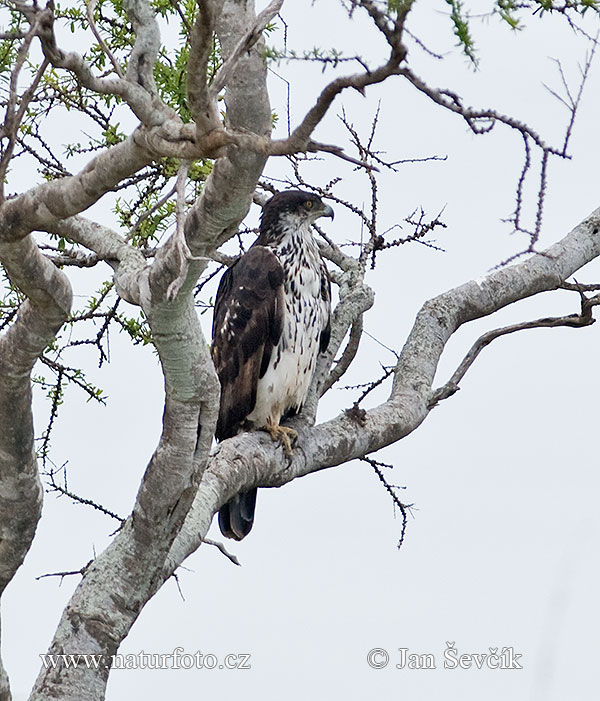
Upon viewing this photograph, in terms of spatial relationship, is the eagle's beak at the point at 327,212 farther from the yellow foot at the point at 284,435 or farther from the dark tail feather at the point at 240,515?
the dark tail feather at the point at 240,515

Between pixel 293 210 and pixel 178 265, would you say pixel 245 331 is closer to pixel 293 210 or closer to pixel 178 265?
pixel 293 210

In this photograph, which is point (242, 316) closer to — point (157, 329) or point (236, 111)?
point (157, 329)

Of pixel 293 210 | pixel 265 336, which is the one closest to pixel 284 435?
pixel 265 336

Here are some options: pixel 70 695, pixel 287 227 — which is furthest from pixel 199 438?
pixel 287 227

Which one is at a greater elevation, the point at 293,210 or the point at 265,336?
the point at 293,210

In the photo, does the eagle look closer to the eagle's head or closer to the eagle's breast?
the eagle's breast

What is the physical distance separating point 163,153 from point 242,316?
2.89m

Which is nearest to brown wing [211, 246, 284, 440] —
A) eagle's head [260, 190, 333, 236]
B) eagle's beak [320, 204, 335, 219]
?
eagle's head [260, 190, 333, 236]

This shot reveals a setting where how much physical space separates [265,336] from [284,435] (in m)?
0.82

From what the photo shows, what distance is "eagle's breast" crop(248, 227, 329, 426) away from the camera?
17.8 ft

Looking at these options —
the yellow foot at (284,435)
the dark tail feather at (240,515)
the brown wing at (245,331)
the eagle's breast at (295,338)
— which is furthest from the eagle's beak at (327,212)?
the dark tail feather at (240,515)

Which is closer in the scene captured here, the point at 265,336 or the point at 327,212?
the point at 265,336

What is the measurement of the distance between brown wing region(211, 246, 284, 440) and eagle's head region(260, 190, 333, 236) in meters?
0.41

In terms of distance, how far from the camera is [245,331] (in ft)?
17.8
